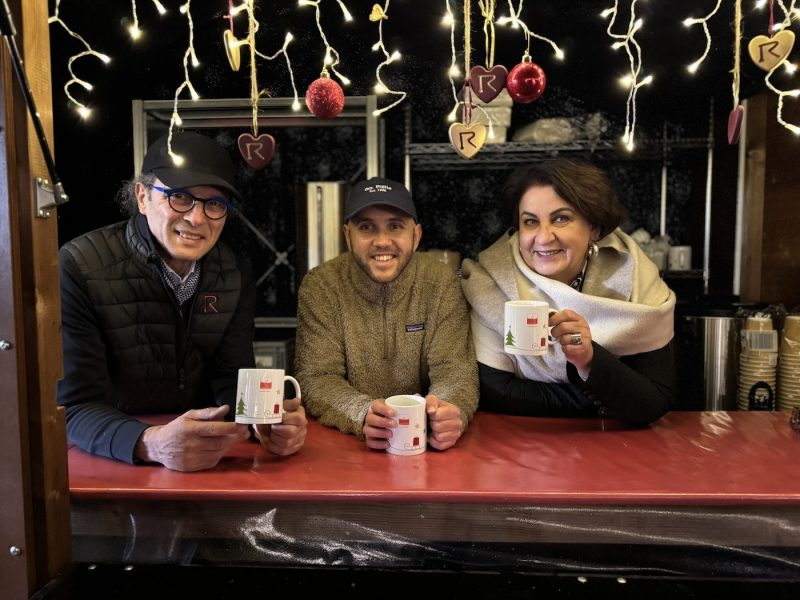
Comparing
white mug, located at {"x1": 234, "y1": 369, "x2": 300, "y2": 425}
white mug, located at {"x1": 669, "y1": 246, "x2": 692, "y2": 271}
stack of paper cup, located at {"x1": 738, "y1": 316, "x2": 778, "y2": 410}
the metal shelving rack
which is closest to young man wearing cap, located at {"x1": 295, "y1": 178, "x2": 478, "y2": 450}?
white mug, located at {"x1": 234, "y1": 369, "x2": 300, "y2": 425}

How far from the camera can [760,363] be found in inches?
80.8

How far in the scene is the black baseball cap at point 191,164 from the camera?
56.2 inches

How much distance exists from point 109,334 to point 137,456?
Answer: 423mm

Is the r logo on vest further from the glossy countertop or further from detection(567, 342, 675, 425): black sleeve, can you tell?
detection(567, 342, 675, 425): black sleeve

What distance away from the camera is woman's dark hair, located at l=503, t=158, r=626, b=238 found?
159 centimetres

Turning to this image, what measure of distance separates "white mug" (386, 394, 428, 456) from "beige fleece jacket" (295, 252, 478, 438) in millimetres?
376

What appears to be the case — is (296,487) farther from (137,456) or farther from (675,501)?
(675,501)

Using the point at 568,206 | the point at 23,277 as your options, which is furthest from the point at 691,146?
the point at 23,277

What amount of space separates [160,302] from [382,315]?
0.57 m

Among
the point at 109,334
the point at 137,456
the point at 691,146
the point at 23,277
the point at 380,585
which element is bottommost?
the point at 380,585

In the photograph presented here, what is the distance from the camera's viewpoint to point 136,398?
154 centimetres

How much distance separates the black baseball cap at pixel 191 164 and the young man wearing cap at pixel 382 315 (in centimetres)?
35

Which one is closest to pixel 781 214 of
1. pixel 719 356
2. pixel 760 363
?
pixel 719 356

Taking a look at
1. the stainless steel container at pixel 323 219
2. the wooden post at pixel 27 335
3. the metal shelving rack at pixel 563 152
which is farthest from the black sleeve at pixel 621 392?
the stainless steel container at pixel 323 219
